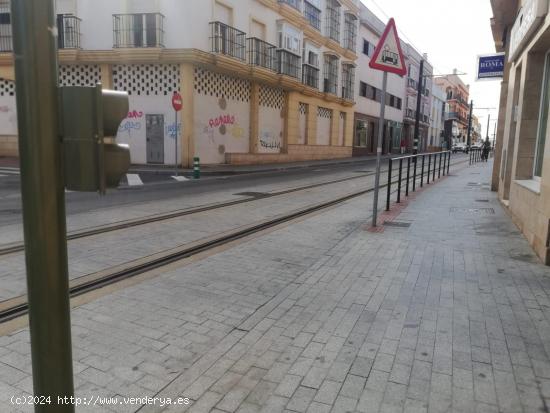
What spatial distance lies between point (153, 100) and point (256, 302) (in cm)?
1755

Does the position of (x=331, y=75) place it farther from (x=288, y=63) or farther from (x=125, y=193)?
(x=125, y=193)

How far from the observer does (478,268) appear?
5.34 meters

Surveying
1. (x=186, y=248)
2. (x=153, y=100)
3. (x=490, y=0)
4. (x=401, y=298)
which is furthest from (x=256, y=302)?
(x=153, y=100)

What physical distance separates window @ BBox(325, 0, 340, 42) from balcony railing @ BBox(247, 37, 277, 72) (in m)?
9.18

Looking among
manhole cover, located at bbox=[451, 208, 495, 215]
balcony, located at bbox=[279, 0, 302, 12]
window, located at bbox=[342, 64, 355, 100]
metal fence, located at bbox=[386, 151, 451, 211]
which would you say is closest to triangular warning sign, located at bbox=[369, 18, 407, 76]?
metal fence, located at bbox=[386, 151, 451, 211]

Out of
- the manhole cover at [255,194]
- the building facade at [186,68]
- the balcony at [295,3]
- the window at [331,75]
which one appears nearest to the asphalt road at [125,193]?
the manhole cover at [255,194]

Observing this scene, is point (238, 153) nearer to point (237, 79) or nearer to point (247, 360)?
point (237, 79)

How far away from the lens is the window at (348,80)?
35.6 meters

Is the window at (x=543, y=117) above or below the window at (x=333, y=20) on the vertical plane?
below

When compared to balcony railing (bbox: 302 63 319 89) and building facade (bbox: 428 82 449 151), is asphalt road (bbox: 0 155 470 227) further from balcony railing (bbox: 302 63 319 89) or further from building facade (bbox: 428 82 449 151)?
building facade (bbox: 428 82 449 151)

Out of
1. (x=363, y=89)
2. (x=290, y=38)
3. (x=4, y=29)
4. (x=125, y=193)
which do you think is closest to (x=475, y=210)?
(x=125, y=193)

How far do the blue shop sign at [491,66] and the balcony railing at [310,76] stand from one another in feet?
54.4

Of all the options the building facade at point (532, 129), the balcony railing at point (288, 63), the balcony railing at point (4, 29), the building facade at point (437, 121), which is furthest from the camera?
the building facade at point (437, 121)

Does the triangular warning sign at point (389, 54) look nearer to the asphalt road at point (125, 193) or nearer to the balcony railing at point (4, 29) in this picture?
the asphalt road at point (125, 193)
